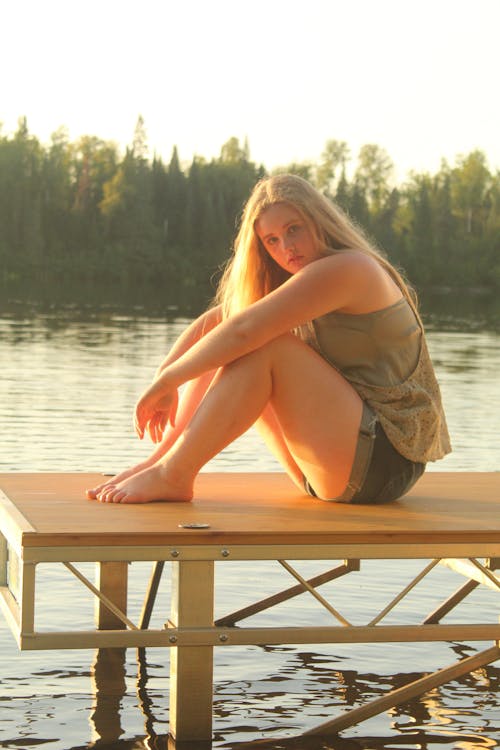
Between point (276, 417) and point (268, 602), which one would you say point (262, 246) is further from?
point (268, 602)

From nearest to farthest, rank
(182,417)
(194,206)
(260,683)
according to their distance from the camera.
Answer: (182,417)
(260,683)
(194,206)

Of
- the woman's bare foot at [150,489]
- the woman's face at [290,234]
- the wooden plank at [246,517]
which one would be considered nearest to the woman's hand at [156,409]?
the woman's bare foot at [150,489]

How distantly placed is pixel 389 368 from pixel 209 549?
96 cm

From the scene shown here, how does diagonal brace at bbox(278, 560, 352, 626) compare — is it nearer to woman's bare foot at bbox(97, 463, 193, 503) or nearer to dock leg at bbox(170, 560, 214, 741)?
dock leg at bbox(170, 560, 214, 741)

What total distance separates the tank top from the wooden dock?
23cm

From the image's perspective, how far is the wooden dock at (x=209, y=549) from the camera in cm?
372

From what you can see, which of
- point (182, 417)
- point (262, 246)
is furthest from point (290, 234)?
point (182, 417)

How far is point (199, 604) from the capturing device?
3.81 metres

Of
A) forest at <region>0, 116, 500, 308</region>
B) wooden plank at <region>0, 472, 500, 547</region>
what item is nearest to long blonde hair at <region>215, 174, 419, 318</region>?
wooden plank at <region>0, 472, 500, 547</region>

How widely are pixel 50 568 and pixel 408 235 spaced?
290 ft

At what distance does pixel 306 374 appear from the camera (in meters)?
4.21

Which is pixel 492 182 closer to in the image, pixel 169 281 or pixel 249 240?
pixel 169 281

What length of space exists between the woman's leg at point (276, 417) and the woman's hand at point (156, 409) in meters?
0.14

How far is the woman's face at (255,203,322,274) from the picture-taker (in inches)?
174
